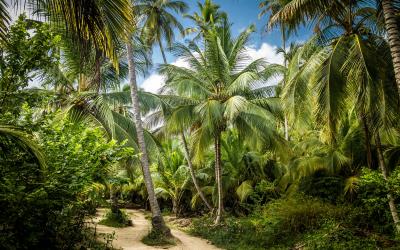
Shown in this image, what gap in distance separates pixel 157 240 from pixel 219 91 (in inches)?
256

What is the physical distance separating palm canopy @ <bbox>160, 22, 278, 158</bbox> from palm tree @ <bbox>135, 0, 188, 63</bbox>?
21.8 ft

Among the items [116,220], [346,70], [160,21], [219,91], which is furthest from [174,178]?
[346,70]

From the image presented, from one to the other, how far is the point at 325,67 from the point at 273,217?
504 centimetres

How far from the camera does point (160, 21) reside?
20625 millimetres

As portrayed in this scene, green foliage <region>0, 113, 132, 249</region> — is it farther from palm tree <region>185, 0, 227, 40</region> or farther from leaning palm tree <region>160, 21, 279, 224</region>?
palm tree <region>185, 0, 227, 40</region>

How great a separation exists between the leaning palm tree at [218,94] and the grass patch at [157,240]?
299cm

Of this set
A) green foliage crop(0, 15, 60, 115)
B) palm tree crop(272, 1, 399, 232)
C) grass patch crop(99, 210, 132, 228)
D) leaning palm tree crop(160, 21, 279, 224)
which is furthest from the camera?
grass patch crop(99, 210, 132, 228)

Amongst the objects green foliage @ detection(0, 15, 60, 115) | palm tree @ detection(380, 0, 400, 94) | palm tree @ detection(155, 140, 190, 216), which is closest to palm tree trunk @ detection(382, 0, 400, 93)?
palm tree @ detection(380, 0, 400, 94)

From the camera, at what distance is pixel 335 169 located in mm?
11617

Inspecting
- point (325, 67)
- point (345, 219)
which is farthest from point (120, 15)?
point (345, 219)

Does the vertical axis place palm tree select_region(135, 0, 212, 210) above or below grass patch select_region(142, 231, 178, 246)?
above

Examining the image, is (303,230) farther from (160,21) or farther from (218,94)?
(160,21)

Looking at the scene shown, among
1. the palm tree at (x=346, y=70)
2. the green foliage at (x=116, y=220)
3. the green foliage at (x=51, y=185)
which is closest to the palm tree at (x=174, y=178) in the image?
→ the green foliage at (x=116, y=220)

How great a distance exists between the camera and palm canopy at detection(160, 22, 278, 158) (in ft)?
40.4
